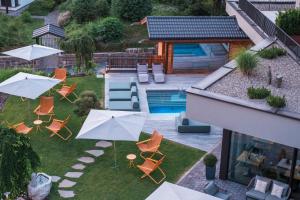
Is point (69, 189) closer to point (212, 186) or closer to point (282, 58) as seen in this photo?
point (212, 186)

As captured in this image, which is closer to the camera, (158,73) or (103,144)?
(103,144)

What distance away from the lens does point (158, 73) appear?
30203 millimetres

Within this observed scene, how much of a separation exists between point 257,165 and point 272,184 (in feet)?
3.72

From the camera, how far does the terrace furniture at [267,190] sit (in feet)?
58.1

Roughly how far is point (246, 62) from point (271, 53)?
7.03ft

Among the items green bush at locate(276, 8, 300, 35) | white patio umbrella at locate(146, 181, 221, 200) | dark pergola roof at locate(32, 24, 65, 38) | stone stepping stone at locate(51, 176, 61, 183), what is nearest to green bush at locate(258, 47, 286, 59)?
green bush at locate(276, 8, 300, 35)

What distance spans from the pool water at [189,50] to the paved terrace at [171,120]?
4.46 metres

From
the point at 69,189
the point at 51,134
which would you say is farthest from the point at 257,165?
the point at 51,134

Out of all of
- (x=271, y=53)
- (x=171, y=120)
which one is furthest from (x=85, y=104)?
(x=271, y=53)

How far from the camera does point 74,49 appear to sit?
31.7 m

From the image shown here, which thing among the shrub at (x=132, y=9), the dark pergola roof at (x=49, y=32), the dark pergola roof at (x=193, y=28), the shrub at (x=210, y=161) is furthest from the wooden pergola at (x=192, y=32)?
the shrub at (x=210, y=161)

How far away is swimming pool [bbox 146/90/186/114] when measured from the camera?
2713cm

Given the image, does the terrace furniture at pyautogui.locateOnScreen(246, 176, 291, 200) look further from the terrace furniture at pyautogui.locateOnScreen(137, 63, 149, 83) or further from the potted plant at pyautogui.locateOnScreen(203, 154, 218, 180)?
the terrace furniture at pyautogui.locateOnScreen(137, 63, 149, 83)

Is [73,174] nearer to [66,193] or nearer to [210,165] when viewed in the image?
[66,193]
